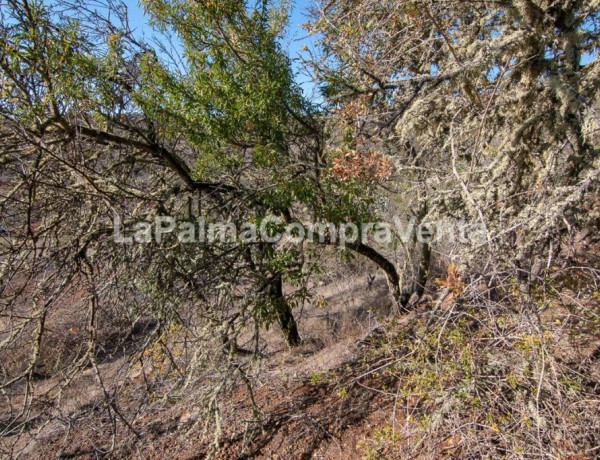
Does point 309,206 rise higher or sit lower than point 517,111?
lower

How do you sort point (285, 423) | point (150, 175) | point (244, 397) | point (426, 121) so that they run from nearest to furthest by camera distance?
point (426, 121) → point (285, 423) → point (150, 175) → point (244, 397)

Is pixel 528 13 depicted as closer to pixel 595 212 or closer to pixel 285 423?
pixel 595 212

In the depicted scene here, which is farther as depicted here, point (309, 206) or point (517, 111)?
point (309, 206)

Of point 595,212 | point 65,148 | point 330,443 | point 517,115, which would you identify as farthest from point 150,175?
point 595,212

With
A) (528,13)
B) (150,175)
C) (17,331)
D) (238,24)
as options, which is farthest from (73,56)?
(528,13)

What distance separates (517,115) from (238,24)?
2.50 metres

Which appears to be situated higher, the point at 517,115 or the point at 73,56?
the point at 73,56

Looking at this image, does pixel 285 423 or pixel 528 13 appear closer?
pixel 528 13

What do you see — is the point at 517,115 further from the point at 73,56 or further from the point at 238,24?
the point at 73,56

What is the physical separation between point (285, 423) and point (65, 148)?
3194 millimetres

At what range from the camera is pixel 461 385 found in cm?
265

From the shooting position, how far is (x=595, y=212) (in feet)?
8.47

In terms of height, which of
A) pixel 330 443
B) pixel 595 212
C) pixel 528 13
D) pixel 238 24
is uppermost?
pixel 238 24

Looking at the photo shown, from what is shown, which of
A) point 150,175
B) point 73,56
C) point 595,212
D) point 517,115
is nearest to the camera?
point 595,212
